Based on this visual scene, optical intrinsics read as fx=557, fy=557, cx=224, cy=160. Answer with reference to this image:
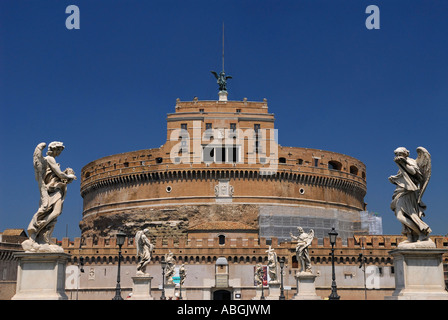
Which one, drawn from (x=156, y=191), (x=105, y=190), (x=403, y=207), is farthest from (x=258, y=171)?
(x=403, y=207)

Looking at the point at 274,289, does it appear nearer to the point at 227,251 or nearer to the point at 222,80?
the point at 227,251

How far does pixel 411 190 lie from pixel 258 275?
4079 cm

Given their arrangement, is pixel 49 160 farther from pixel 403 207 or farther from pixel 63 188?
pixel 403 207

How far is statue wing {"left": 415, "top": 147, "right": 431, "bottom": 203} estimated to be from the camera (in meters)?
8.85

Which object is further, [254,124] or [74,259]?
[254,124]

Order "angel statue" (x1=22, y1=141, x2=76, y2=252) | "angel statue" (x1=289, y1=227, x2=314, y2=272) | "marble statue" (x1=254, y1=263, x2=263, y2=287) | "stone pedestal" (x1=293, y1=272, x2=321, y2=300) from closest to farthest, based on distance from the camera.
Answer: "angel statue" (x1=22, y1=141, x2=76, y2=252) < "stone pedestal" (x1=293, y1=272, x2=321, y2=300) < "angel statue" (x1=289, y1=227, x2=314, y2=272) < "marble statue" (x1=254, y1=263, x2=263, y2=287)

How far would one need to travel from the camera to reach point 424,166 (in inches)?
351

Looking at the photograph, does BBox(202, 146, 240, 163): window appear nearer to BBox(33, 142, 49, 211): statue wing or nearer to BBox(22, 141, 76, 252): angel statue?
BBox(22, 141, 76, 252): angel statue

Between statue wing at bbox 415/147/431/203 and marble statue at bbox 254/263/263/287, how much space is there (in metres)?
38.4

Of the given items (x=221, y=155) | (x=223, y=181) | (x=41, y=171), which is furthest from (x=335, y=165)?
(x=41, y=171)

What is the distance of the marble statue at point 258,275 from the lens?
46.9 m

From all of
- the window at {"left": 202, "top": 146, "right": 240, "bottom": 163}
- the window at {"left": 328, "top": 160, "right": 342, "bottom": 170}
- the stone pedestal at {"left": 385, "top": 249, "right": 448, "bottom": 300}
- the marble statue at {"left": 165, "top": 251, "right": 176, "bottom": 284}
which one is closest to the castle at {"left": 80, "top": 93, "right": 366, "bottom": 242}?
the window at {"left": 202, "top": 146, "right": 240, "bottom": 163}
